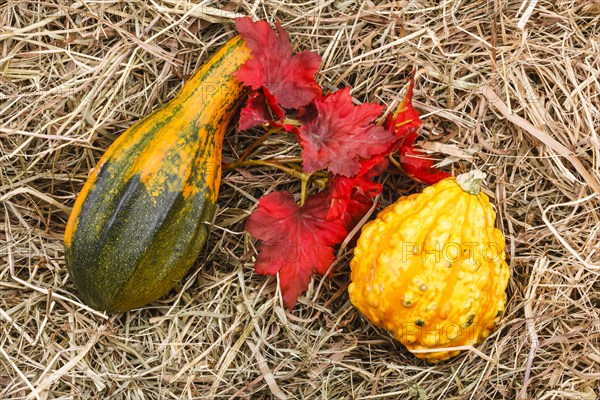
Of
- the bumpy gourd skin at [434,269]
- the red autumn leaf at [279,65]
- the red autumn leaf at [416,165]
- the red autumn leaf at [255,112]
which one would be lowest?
the bumpy gourd skin at [434,269]

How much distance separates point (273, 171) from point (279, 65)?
475mm

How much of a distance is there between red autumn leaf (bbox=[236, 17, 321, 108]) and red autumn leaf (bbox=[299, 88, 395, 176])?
0.27 ft

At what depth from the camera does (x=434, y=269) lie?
2637 millimetres

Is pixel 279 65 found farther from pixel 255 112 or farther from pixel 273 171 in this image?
pixel 273 171

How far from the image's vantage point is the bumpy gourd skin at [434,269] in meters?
2.65

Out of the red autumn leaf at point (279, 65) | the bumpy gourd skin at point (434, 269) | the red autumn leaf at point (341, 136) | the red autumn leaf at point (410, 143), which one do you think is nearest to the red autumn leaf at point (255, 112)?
the red autumn leaf at point (279, 65)

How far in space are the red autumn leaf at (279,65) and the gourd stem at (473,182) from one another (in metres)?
0.65

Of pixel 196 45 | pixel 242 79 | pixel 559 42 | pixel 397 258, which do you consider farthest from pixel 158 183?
pixel 559 42

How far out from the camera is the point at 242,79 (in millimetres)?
2689

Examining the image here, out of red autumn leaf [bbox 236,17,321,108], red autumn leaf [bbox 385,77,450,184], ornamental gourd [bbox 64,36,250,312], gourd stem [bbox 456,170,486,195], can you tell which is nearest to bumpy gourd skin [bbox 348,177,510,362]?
gourd stem [bbox 456,170,486,195]

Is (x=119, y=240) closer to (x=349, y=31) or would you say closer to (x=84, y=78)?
(x=84, y=78)

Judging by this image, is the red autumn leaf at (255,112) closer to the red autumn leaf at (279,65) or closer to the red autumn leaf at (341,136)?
the red autumn leaf at (279,65)

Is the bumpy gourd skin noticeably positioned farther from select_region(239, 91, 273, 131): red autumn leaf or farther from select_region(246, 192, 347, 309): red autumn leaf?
select_region(239, 91, 273, 131): red autumn leaf

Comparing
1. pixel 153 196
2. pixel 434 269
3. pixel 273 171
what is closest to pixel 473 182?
pixel 434 269
